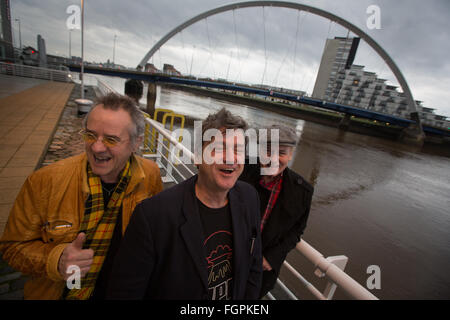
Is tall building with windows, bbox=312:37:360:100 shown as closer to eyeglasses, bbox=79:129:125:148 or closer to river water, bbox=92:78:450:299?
river water, bbox=92:78:450:299

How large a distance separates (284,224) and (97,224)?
4.32 ft

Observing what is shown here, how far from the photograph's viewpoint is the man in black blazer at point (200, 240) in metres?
1.00

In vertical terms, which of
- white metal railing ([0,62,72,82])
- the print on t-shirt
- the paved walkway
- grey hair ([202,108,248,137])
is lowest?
the paved walkway

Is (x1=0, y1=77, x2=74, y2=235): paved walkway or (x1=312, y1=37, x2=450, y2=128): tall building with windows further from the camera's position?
(x1=312, y1=37, x2=450, y2=128): tall building with windows

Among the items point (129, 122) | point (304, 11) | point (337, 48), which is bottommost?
point (129, 122)

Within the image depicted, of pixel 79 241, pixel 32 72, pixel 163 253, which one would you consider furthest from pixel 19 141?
pixel 32 72

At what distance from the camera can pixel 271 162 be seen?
1.72 meters

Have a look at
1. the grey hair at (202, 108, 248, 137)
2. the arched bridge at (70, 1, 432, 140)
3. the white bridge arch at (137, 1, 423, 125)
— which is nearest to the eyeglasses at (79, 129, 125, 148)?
the grey hair at (202, 108, 248, 137)

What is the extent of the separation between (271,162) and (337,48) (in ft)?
354

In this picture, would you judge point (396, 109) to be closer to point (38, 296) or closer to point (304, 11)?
point (304, 11)

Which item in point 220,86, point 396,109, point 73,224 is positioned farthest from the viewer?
point 396,109

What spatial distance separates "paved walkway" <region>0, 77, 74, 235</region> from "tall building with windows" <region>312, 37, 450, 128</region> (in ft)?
261

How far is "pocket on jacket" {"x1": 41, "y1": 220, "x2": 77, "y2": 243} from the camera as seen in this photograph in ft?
3.75

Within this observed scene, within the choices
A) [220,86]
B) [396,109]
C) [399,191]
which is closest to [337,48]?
[396,109]
